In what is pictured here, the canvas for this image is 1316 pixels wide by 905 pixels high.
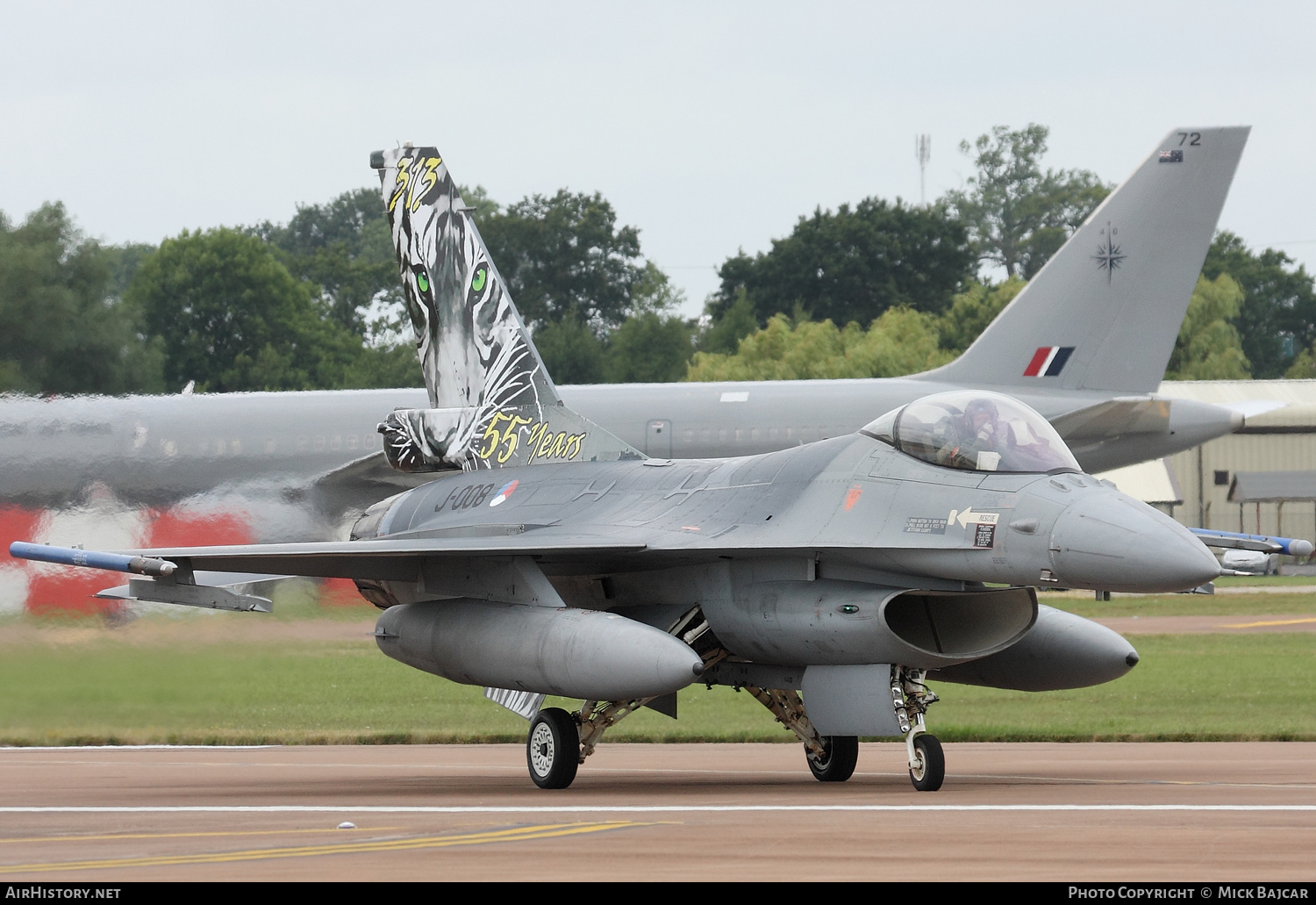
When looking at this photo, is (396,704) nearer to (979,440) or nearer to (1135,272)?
(1135,272)

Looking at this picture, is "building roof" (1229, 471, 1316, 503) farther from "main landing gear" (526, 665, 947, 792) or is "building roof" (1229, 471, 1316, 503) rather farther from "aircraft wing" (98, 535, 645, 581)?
"aircraft wing" (98, 535, 645, 581)

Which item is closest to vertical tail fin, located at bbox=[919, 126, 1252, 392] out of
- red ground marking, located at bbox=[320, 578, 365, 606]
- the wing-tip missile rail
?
red ground marking, located at bbox=[320, 578, 365, 606]

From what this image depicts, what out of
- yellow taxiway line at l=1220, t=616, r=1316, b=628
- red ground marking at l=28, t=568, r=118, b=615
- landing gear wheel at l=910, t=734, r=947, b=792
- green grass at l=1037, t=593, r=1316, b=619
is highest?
red ground marking at l=28, t=568, r=118, b=615

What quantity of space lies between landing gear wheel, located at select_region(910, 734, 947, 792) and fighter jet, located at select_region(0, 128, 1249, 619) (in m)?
13.3

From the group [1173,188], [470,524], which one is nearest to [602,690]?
[470,524]

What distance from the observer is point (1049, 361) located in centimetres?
2638

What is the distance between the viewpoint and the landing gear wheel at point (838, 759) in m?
13.4

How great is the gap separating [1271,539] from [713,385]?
16778mm

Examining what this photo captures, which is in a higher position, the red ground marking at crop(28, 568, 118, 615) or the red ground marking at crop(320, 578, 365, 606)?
the red ground marking at crop(28, 568, 118, 615)

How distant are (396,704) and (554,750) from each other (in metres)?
10.1

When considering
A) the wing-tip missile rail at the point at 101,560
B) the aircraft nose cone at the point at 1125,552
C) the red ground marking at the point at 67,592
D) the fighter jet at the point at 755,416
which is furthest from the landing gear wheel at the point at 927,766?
the fighter jet at the point at 755,416

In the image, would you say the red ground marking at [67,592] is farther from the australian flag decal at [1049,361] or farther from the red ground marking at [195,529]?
the australian flag decal at [1049,361]

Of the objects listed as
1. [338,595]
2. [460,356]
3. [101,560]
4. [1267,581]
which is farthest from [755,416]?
[1267,581]

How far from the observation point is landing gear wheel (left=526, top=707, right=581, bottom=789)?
13047 millimetres
